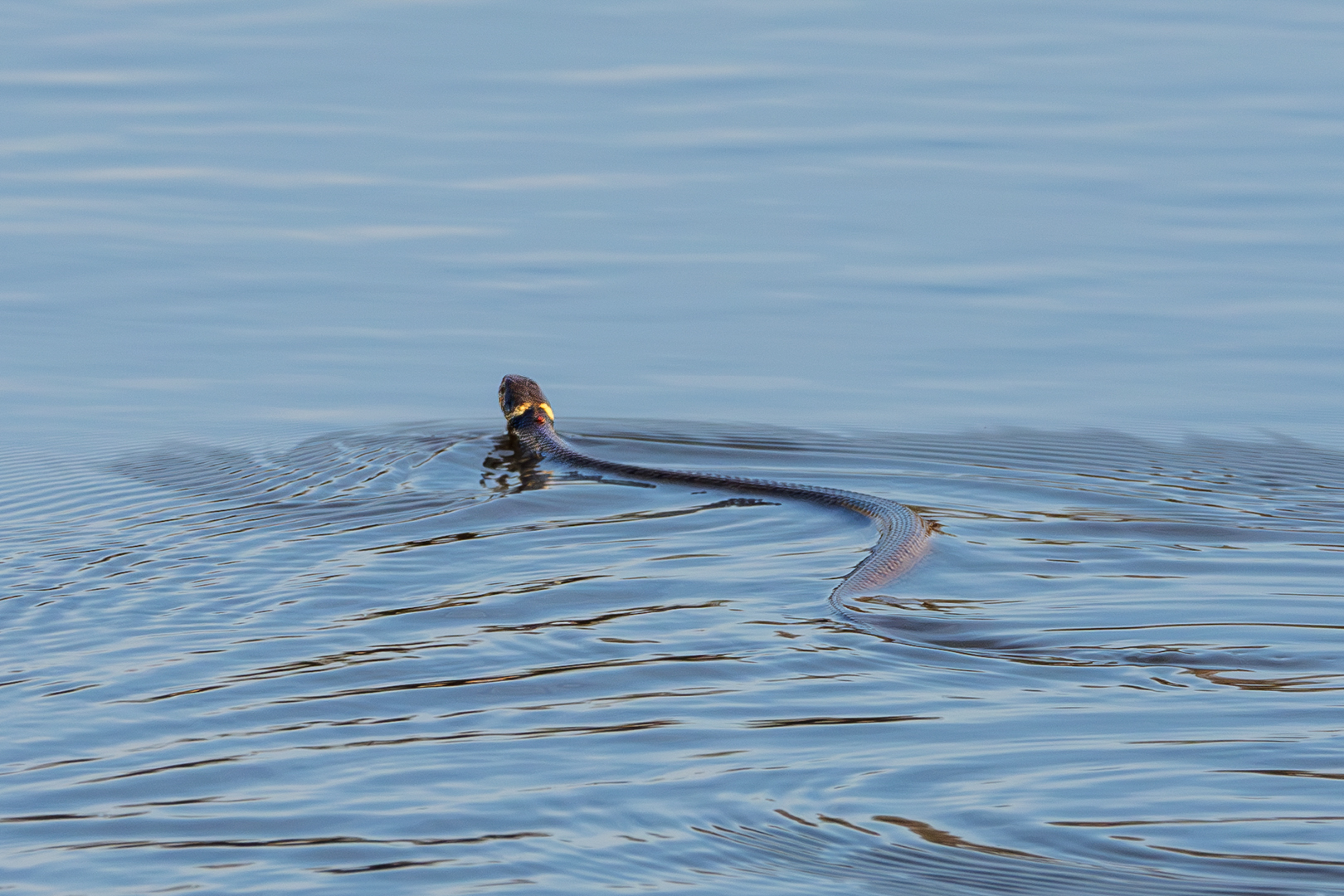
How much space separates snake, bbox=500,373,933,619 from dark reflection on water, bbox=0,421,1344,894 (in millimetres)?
129

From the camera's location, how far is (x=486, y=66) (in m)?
19.7

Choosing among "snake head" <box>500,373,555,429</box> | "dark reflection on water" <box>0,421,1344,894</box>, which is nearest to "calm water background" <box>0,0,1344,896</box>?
"dark reflection on water" <box>0,421,1344,894</box>

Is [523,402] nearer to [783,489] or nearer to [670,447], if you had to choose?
[670,447]

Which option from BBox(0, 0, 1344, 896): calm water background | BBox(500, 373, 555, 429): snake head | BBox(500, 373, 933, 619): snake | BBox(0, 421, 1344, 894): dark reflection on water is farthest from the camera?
BBox(500, 373, 555, 429): snake head

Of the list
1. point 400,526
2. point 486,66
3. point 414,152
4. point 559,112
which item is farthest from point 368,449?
point 486,66

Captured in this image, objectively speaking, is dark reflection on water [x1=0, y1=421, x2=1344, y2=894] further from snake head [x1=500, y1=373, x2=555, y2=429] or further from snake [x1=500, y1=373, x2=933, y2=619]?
snake head [x1=500, y1=373, x2=555, y2=429]

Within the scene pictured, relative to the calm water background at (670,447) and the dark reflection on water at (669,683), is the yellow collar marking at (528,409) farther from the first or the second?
the dark reflection on water at (669,683)

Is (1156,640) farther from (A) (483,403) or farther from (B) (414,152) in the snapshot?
(B) (414,152)

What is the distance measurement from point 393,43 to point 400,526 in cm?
1351

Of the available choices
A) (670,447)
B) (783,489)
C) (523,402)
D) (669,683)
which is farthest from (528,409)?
(669,683)

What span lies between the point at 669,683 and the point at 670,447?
4.31 meters

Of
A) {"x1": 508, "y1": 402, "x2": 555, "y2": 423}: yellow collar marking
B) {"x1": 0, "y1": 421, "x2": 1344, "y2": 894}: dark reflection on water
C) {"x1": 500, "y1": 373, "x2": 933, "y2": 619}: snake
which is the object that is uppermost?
{"x1": 508, "y1": 402, "x2": 555, "y2": 423}: yellow collar marking

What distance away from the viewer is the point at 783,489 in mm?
8984

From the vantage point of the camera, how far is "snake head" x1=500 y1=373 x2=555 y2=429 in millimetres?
10633
